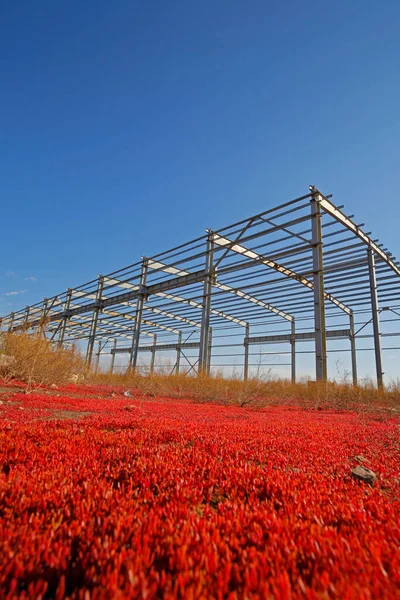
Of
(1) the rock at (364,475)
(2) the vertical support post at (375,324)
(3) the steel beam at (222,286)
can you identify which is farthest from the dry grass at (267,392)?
(1) the rock at (364,475)

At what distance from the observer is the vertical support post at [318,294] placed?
541 inches

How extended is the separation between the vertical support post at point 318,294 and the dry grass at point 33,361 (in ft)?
37.3

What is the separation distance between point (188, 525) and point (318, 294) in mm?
14109

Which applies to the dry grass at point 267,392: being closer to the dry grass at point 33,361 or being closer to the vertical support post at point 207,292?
the vertical support post at point 207,292

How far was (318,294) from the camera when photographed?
14352mm

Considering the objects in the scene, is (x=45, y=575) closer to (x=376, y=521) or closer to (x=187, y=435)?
(x=376, y=521)

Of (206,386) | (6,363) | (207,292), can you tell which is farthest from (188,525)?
(207,292)

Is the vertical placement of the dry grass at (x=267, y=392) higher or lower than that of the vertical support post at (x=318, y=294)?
lower

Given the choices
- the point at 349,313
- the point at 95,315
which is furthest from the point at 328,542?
the point at 95,315

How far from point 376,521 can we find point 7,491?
86.4 inches

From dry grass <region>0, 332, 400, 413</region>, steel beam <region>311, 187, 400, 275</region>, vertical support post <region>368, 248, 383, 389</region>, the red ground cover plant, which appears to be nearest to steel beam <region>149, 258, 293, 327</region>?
dry grass <region>0, 332, 400, 413</region>

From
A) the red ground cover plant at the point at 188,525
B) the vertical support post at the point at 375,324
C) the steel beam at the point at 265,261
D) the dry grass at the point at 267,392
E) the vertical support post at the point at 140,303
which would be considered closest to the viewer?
the red ground cover plant at the point at 188,525

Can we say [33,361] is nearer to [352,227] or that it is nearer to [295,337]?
[352,227]

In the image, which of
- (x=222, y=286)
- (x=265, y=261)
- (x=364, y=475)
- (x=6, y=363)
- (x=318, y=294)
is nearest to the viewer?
(x=364, y=475)
